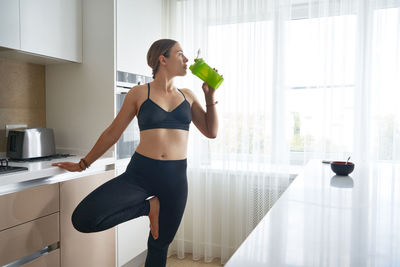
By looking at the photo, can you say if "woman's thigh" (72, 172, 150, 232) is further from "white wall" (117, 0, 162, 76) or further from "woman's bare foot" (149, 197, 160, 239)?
"white wall" (117, 0, 162, 76)

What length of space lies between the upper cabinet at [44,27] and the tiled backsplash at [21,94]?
0.35 m

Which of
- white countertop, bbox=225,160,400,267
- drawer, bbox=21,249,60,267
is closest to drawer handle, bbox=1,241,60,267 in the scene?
drawer, bbox=21,249,60,267

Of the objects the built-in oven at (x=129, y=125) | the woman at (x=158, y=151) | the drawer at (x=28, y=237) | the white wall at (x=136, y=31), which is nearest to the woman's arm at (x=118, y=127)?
the woman at (x=158, y=151)

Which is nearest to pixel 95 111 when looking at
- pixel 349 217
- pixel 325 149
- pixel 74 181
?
pixel 74 181

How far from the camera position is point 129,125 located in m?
2.62

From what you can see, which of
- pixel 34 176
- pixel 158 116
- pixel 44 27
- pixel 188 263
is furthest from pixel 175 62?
pixel 188 263

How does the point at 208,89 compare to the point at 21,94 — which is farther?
the point at 21,94

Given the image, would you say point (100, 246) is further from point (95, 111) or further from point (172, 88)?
point (172, 88)

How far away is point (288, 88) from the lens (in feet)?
8.98

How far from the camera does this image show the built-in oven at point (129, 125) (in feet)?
8.12

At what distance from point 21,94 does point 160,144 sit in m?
1.37

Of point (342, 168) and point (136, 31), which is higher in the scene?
point (136, 31)

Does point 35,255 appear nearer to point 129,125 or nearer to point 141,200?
point 141,200

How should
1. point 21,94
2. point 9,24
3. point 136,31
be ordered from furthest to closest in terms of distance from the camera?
1. point 136,31
2. point 21,94
3. point 9,24
